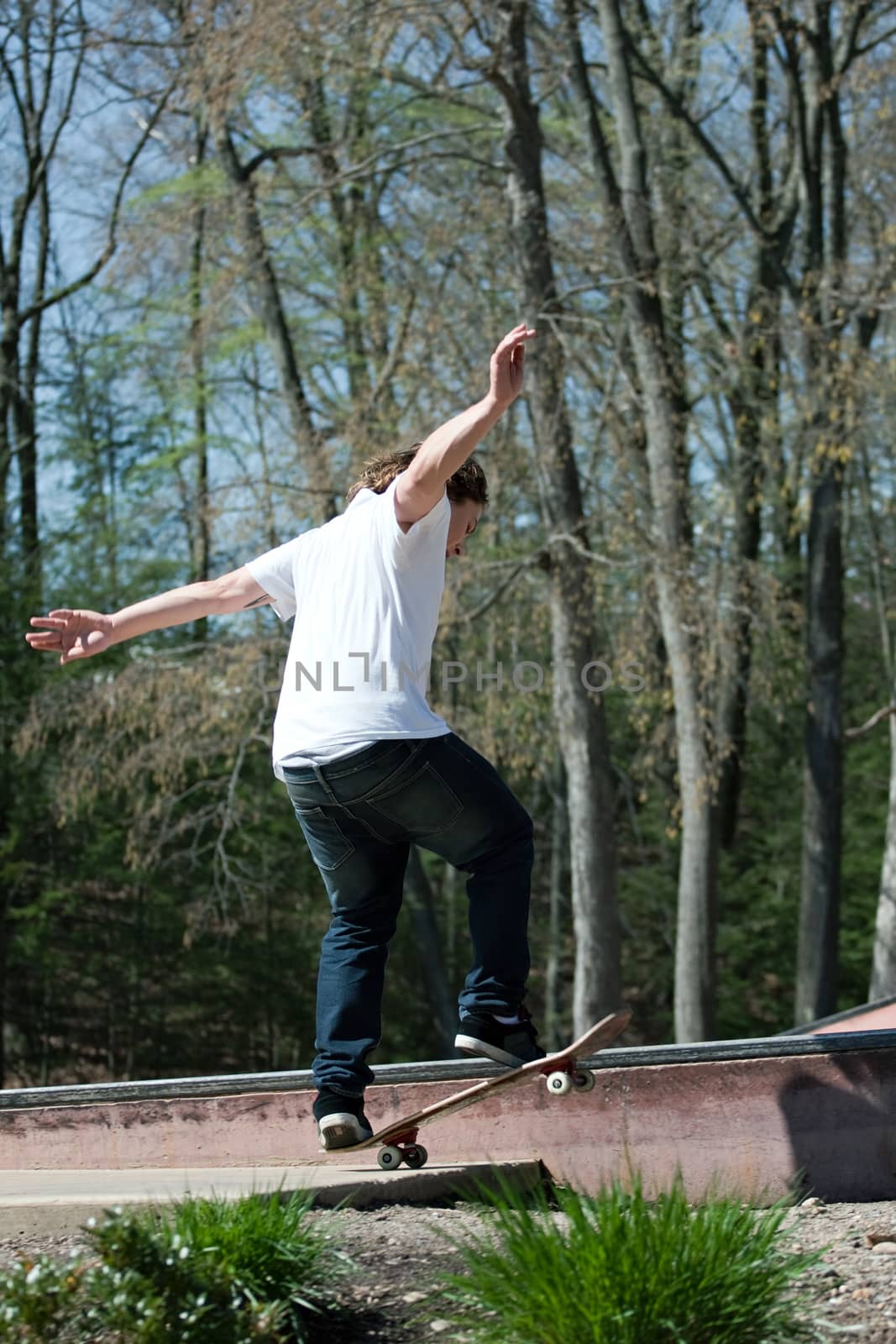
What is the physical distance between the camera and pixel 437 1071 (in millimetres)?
3842

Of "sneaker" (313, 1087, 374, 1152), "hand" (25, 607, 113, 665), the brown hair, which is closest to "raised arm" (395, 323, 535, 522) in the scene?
the brown hair

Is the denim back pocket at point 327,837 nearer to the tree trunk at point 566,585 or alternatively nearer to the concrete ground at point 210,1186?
the concrete ground at point 210,1186

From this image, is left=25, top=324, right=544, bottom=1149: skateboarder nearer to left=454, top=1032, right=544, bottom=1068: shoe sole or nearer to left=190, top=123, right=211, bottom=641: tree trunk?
left=454, top=1032, right=544, bottom=1068: shoe sole

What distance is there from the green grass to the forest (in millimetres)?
8676

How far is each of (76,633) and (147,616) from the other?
19cm

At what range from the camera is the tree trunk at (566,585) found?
11.6 meters

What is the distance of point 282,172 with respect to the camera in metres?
14.7

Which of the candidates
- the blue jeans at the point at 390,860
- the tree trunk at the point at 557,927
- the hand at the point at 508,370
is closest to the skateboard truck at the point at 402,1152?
the blue jeans at the point at 390,860

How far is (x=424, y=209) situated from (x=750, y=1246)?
1326cm

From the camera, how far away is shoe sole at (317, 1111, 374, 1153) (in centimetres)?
339

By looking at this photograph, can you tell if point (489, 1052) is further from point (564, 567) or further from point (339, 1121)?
point (564, 567)

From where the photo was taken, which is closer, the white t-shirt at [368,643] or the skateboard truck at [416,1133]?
the white t-shirt at [368,643]

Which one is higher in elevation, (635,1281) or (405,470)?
(405,470)

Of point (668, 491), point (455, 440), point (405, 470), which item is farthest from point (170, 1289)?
point (668, 491)
